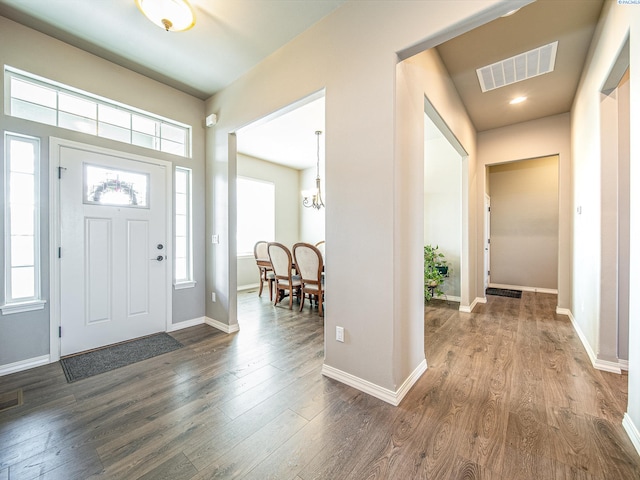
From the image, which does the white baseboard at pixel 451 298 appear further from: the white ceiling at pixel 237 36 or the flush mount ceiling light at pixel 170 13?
the flush mount ceiling light at pixel 170 13

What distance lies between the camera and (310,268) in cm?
391

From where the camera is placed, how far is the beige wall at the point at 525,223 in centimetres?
525

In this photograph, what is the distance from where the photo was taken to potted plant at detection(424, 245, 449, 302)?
4.42 meters

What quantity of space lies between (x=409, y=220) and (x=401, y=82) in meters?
1.00

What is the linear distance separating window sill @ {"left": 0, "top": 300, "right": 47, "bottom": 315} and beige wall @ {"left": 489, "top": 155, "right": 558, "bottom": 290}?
7227 mm

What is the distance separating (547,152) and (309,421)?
4896 millimetres

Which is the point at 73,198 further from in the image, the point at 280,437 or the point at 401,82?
the point at 401,82

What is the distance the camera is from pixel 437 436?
153 cm

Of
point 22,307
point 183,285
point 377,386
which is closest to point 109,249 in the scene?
point 22,307

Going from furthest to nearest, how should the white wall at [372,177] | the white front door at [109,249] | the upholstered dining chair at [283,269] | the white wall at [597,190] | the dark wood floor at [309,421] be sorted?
1. the upholstered dining chair at [283,269]
2. the white front door at [109,249]
3. the white wall at [372,177]
4. the white wall at [597,190]
5. the dark wood floor at [309,421]

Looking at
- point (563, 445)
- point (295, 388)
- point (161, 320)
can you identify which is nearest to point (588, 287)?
point (563, 445)

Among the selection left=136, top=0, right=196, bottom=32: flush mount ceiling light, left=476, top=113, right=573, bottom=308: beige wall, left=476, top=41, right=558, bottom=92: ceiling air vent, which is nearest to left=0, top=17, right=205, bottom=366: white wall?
left=136, top=0, right=196, bottom=32: flush mount ceiling light

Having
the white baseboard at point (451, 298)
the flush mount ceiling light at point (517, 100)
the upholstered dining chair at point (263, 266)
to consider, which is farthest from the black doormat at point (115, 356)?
the flush mount ceiling light at point (517, 100)

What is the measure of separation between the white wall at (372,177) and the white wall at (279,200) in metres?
3.79
